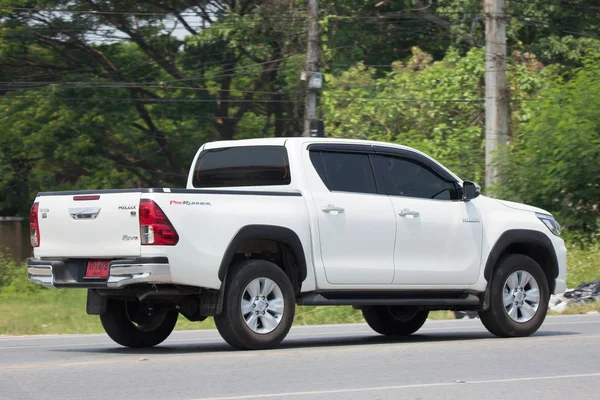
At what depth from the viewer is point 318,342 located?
11.1 m

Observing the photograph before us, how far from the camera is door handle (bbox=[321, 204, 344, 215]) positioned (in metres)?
10.1

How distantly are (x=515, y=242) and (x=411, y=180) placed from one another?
137cm

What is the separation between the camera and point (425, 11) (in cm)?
3488

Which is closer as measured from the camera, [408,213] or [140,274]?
[140,274]

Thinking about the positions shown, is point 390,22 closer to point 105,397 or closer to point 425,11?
point 425,11

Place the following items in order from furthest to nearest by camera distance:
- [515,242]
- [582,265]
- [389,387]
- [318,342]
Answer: [582,265] → [515,242] → [318,342] → [389,387]

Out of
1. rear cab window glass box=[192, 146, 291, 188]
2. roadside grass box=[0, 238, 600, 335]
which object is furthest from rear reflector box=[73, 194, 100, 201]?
roadside grass box=[0, 238, 600, 335]

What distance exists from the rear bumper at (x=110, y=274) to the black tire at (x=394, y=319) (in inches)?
139

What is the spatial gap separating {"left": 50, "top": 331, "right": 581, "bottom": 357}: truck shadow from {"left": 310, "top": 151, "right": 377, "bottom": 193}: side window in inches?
61.8

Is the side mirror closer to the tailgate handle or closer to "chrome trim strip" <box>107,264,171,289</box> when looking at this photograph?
"chrome trim strip" <box>107,264,171,289</box>

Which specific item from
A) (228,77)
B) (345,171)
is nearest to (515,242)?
(345,171)

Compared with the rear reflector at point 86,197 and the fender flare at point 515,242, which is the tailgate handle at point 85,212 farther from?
the fender flare at point 515,242

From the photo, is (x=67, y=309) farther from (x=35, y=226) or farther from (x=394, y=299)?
(x=394, y=299)

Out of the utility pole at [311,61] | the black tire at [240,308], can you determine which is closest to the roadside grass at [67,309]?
the black tire at [240,308]
